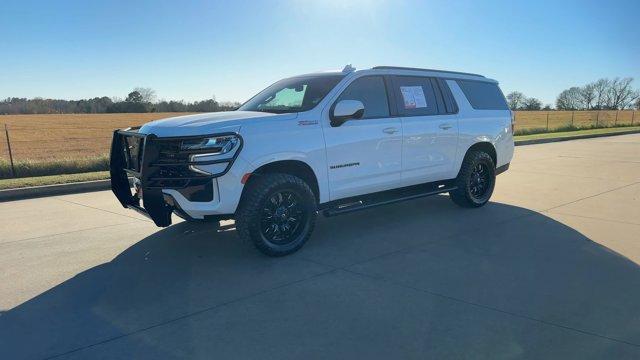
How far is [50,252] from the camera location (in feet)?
19.0

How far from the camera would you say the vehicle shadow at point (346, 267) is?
12.4 ft

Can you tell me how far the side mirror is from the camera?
5605 millimetres

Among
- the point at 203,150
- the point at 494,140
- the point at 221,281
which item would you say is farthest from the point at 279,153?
the point at 494,140

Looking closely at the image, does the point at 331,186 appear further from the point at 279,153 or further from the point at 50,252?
the point at 50,252

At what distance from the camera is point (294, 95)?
20.6 feet

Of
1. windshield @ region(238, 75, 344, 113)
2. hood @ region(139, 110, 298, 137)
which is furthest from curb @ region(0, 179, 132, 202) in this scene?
hood @ region(139, 110, 298, 137)

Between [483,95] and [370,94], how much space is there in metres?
2.64

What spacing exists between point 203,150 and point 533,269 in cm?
336

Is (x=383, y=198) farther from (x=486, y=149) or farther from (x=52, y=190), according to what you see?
(x=52, y=190)

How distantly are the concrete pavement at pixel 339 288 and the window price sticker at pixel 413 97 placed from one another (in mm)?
1575

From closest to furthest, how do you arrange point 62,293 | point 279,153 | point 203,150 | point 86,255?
point 62,293, point 203,150, point 279,153, point 86,255

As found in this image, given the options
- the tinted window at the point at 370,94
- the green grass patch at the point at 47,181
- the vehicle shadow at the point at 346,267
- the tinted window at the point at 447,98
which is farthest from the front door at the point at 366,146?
the green grass patch at the point at 47,181

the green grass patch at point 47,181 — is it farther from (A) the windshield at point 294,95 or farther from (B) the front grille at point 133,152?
(A) the windshield at point 294,95

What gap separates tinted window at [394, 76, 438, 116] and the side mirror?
3.54 ft
